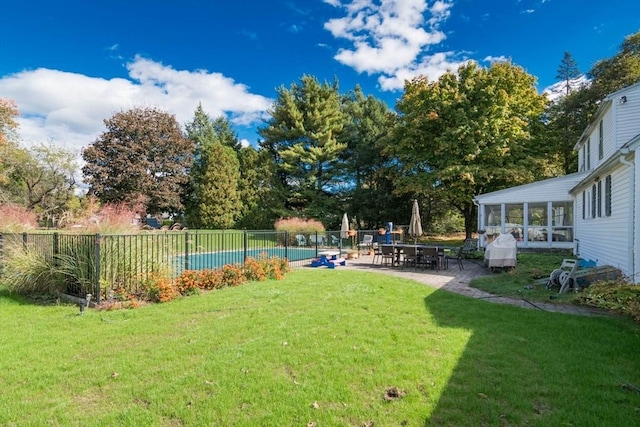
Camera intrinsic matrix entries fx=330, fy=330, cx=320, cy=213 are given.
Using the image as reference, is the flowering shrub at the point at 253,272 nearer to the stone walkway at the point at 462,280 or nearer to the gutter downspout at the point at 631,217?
the stone walkway at the point at 462,280

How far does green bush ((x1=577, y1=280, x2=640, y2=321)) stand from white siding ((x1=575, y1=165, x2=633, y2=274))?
1.44m

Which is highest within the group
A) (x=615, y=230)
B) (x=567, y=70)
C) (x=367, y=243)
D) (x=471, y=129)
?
(x=567, y=70)

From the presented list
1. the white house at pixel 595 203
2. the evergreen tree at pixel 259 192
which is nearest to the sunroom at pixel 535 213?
the white house at pixel 595 203

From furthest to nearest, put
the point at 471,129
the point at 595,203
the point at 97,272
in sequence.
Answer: the point at 471,129 → the point at 595,203 → the point at 97,272

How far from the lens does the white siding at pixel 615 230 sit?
7145 mm

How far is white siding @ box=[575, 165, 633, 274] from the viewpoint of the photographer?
7.14 meters

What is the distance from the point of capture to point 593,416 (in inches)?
100.0

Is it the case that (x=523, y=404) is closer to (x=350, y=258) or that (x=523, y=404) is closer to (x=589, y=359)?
(x=589, y=359)

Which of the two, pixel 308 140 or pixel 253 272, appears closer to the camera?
pixel 253 272

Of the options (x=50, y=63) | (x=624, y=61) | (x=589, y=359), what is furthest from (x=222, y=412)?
(x=624, y=61)

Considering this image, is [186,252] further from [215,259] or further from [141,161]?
[141,161]

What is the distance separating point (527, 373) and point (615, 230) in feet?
23.0

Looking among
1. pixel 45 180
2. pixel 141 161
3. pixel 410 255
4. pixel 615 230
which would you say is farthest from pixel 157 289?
pixel 45 180

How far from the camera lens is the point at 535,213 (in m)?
15.7
